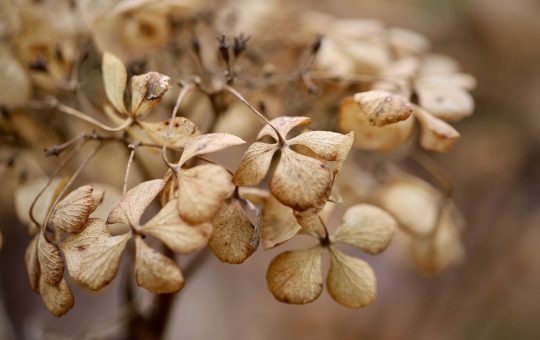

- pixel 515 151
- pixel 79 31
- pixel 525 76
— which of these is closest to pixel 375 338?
pixel 515 151

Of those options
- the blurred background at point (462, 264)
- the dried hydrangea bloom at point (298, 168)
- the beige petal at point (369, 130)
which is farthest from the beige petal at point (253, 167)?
the blurred background at point (462, 264)

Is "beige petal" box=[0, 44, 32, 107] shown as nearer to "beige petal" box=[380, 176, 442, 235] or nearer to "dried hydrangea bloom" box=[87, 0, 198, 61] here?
"dried hydrangea bloom" box=[87, 0, 198, 61]

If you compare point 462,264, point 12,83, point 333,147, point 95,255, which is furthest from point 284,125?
point 462,264

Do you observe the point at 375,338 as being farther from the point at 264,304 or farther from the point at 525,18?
the point at 525,18

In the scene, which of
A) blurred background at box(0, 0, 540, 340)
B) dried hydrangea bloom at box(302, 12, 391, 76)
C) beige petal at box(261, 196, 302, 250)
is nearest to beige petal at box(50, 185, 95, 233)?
beige petal at box(261, 196, 302, 250)

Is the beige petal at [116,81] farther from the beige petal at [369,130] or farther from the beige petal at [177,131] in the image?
the beige petal at [369,130]

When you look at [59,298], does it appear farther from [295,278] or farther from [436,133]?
[436,133]
